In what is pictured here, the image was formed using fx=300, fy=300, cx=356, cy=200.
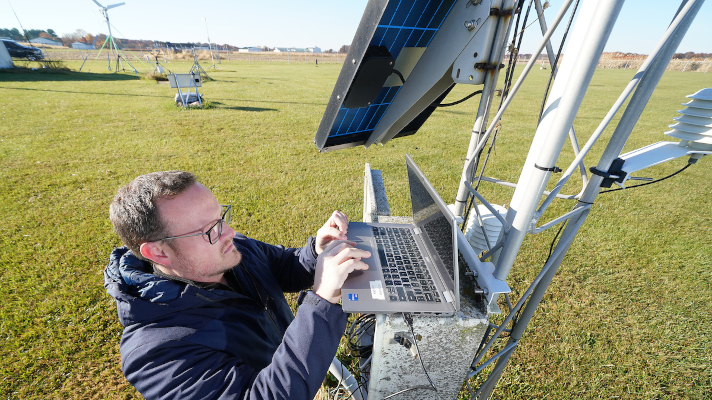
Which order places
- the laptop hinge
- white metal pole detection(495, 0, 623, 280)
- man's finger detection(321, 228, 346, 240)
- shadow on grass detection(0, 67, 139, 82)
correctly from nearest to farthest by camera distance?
1. white metal pole detection(495, 0, 623, 280)
2. the laptop hinge
3. man's finger detection(321, 228, 346, 240)
4. shadow on grass detection(0, 67, 139, 82)

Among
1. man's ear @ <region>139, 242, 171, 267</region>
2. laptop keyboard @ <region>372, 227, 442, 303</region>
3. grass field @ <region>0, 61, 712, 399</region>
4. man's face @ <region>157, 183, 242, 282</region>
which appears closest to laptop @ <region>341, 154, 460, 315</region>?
laptop keyboard @ <region>372, 227, 442, 303</region>

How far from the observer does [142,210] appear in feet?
4.00

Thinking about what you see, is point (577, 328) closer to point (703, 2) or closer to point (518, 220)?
point (518, 220)

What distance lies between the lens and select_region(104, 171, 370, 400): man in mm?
1080

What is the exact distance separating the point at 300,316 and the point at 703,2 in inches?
67.6

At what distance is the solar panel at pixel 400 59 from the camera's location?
4.72 ft

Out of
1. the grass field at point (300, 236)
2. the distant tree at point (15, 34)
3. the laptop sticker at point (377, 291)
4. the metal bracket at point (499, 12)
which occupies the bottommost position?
the grass field at point (300, 236)

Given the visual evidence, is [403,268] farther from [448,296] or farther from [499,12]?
[499,12]

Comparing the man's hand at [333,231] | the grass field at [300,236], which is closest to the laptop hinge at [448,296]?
the man's hand at [333,231]

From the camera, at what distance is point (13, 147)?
6.47 metres

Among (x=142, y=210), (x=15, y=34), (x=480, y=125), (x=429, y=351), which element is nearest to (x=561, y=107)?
(x=480, y=125)

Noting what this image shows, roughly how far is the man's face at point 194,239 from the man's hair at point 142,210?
3 cm

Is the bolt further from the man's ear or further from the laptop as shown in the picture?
the man's ear

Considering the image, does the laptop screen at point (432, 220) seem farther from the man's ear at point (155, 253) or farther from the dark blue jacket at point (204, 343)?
the man's ear at point (155, 253)
